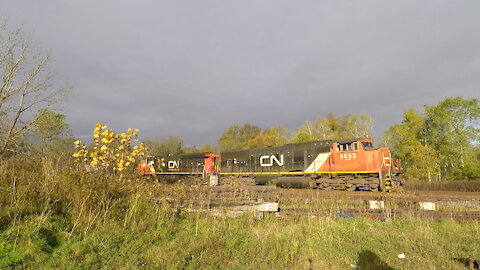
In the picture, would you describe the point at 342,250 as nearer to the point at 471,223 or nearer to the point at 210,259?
the point at 210,259

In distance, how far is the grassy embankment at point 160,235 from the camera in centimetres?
452

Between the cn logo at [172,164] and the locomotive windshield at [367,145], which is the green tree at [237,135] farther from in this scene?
the locomotive windshield at [367,145]

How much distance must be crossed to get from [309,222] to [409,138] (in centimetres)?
3465

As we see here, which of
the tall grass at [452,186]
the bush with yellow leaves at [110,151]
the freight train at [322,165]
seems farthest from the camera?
the tall grass at [452,186]

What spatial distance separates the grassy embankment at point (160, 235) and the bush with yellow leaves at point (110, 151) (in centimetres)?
50

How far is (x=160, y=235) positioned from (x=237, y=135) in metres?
70.4

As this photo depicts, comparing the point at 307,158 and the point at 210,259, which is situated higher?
the point at 307,158

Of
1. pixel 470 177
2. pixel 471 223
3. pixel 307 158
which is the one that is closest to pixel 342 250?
pixel 471 223

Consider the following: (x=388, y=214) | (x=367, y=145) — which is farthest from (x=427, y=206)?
(x=367, y=145)

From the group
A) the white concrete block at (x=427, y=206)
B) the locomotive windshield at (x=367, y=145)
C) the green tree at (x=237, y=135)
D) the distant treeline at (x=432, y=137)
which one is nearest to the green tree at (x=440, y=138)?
the distant treeline at (x=432, y=137)

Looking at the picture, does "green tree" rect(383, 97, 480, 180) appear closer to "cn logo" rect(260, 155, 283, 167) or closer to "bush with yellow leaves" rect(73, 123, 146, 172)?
"cn logo" rect(260, 155, 283, 167)

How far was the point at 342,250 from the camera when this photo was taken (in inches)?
213

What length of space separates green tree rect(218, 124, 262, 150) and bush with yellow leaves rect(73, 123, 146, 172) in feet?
214

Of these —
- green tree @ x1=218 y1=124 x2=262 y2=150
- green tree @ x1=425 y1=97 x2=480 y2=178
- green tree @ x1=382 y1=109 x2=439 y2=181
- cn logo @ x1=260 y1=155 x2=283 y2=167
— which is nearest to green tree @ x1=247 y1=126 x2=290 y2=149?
green tree @ x1=218 y1=124 x2=262 y2=150
